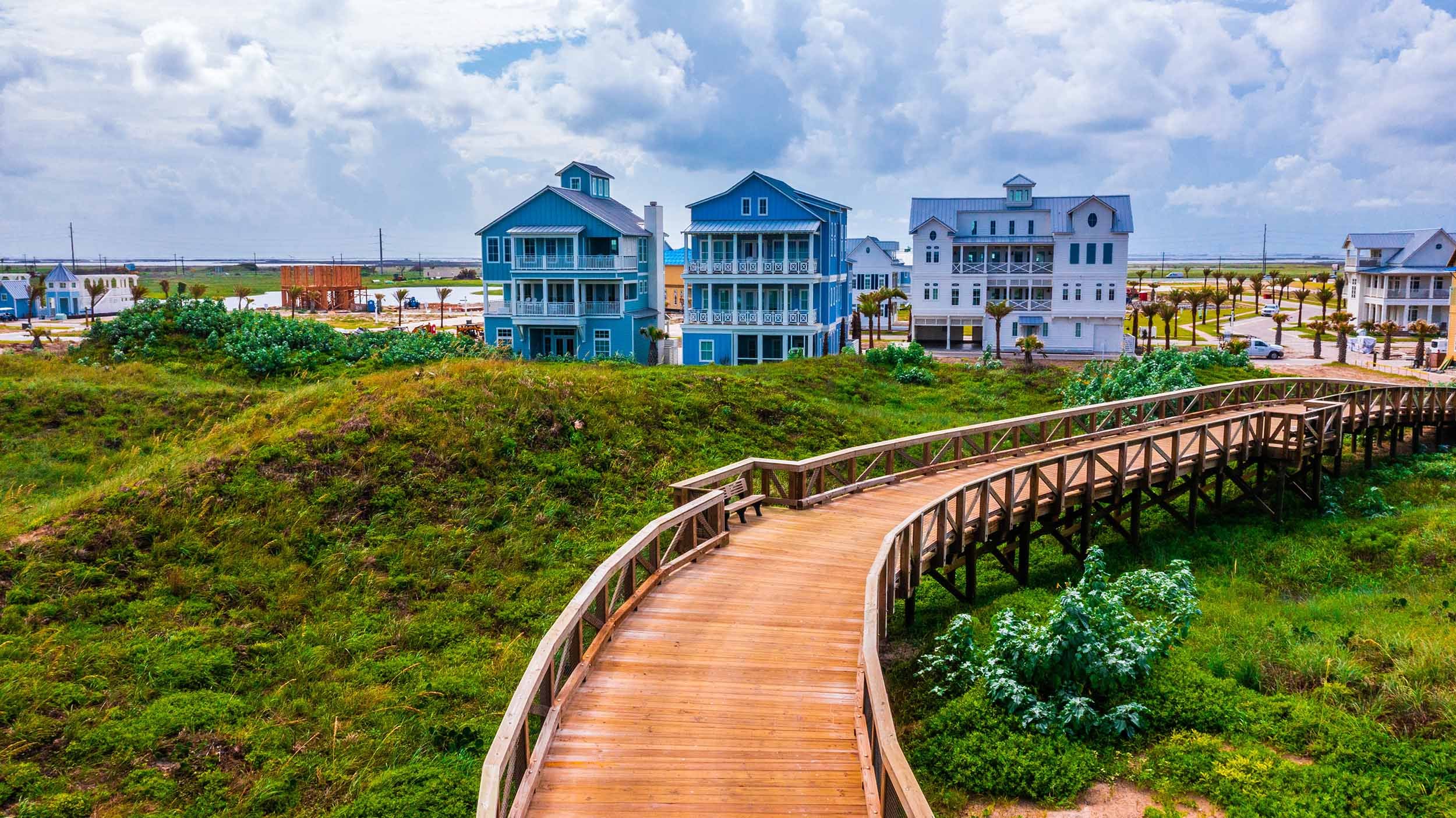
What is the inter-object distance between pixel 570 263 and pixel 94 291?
167ft

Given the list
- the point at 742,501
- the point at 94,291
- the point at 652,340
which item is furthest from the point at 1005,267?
the point at 94,291

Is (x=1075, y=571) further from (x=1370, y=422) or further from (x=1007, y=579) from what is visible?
(x=1370, y=422)

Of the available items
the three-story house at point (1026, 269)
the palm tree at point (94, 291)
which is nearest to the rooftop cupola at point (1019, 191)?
the three-story house at point (1026, 269)

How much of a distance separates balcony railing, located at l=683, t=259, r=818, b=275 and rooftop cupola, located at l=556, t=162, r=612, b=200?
7195 millimetres

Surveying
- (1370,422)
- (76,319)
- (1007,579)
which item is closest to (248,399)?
(1007,579)

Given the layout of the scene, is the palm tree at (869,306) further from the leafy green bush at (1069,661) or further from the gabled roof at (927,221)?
the leafy green bush at (1069,661)

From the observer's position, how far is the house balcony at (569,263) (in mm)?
47000

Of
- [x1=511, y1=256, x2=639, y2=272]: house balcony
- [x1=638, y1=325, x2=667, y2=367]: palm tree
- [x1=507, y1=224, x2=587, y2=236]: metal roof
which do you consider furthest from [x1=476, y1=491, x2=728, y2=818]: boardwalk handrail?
[x1=638, y1=325, x2=667, y2=367]: palm tree

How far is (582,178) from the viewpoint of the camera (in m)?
50.4

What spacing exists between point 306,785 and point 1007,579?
12.5 metres

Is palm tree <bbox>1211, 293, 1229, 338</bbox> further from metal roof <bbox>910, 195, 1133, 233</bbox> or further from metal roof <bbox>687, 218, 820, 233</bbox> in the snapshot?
metal roof <bbox>687, 218, 820, 233</bbox>

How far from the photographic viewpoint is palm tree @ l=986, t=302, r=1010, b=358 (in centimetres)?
5212

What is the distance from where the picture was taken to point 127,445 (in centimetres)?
2380

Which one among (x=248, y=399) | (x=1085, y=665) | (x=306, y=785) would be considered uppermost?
(x=248, y=399)
